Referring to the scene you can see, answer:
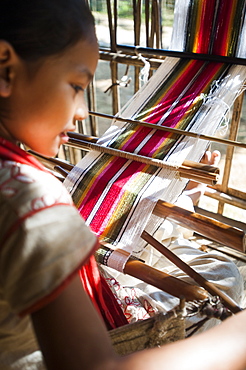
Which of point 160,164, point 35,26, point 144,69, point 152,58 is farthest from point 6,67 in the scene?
point 152,58

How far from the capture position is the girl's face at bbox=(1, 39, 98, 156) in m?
0.65

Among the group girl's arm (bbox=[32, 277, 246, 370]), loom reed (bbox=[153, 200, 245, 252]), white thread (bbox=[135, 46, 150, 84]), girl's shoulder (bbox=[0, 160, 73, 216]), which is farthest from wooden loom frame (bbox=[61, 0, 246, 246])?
girl's arm (bbox=[32, 277, 246, 370])

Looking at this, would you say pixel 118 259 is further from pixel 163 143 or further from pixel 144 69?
pixel 144 69

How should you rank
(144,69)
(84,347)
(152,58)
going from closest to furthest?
1. (84,347)
2. (144,69)
3. (152,58)

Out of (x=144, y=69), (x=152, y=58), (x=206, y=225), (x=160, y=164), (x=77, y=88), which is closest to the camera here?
(x=77, y=88)

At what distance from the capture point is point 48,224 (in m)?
0.58

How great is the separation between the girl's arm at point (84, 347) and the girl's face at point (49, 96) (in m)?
0.28

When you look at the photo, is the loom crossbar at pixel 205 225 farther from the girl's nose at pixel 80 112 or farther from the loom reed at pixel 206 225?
the girl's nose at pixel 80 112

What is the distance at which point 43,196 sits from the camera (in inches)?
23.8

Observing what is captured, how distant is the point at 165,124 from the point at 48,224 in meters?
1.21

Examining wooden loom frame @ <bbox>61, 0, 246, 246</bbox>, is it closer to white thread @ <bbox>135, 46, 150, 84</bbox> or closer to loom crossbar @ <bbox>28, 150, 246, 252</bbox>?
white thread @ <bbox>135, 46, 150, 84</bbox>

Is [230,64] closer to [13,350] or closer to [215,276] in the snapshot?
[215,276]

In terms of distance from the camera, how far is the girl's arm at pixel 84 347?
0.57m

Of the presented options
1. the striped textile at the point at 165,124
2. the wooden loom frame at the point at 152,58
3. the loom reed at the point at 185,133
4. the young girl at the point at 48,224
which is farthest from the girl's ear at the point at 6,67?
the wooden loom frame at the point at 152,58
